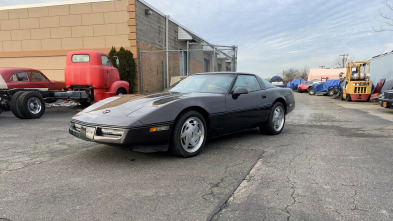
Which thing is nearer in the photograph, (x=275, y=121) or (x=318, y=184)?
(x=318, y=184)

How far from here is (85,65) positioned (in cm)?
923

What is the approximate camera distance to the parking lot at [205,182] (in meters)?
2.30

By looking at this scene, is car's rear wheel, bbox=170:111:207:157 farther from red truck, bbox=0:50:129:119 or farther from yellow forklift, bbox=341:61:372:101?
yellow forklift, bbox=341:61:372:101

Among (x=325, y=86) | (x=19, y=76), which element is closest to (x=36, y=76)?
(x=19, y=76)

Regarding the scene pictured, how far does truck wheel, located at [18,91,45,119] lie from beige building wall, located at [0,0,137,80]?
6.31 metres

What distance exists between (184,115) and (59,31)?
13354mm

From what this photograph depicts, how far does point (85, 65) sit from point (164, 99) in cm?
646

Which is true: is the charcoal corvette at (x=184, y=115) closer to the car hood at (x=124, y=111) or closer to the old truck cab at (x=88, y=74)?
the car hood at (x=124, y=111)

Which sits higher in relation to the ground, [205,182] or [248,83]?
[248,83]

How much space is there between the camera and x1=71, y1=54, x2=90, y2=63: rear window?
9266 mm

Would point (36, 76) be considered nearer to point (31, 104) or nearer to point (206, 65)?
point (31, 104)

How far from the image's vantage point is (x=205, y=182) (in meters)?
2.94

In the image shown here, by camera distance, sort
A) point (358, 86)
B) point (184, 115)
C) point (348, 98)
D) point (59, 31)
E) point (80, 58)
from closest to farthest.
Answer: point (184, 115), point (80, 58), point (59, 31), point (358, 86), point (348, 98)

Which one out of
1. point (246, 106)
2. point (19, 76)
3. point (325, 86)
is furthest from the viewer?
point (325, 86)
